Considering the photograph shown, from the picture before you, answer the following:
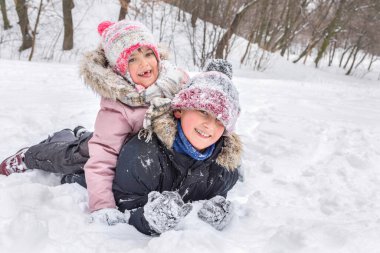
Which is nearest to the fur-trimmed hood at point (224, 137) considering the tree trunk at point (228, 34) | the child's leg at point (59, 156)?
the child's leg at point (59, 156)

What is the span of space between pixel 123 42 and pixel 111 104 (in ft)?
1.33

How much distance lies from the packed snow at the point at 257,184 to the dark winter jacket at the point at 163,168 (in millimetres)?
147

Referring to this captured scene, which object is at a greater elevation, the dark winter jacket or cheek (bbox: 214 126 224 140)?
cheek (bbox: 214 126 224 140)

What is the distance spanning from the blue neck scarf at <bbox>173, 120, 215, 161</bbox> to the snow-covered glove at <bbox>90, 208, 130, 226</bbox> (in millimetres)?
415

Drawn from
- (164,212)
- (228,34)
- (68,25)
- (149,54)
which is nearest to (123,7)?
(68,25)

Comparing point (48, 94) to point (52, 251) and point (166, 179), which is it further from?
point (52, 251)

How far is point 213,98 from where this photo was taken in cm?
168

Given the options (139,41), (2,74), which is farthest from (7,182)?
(2,74)

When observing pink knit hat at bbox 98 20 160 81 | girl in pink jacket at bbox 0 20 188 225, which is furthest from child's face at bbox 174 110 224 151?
pink knit hat at bbox 98 20 160 81

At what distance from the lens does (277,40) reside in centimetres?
1717

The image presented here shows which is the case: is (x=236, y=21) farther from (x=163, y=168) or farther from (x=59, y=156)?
(x=163, y=168)

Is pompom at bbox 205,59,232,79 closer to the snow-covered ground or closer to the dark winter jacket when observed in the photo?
the dark winter jacket

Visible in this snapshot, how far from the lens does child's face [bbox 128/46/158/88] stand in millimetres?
2105

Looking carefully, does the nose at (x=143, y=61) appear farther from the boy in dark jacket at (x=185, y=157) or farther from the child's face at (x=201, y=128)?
the child's face at (x=201, y=128)
